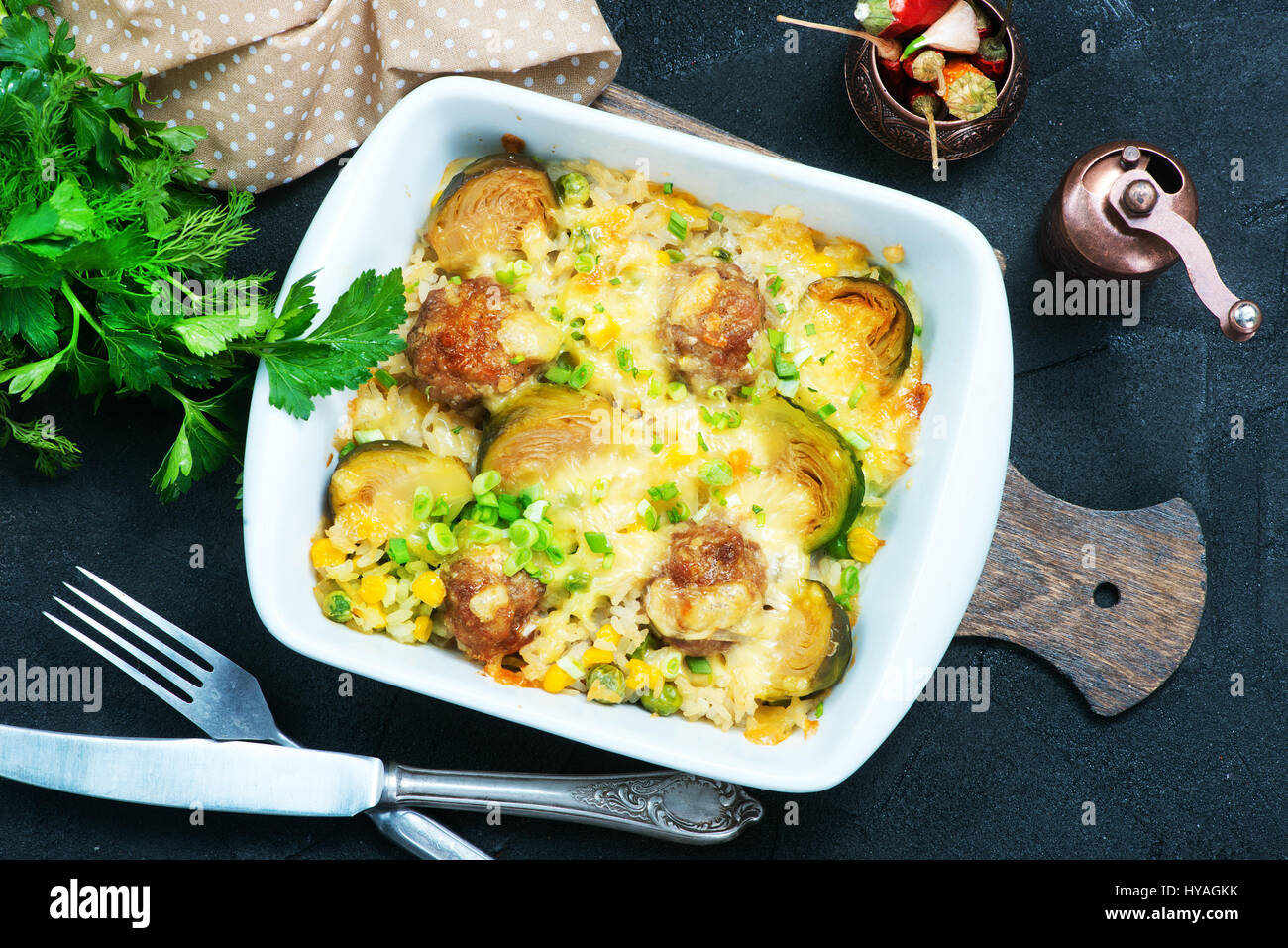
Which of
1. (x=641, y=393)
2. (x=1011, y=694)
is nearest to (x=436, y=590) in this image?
(x=641, y=393)

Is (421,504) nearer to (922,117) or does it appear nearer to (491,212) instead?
(491,212)

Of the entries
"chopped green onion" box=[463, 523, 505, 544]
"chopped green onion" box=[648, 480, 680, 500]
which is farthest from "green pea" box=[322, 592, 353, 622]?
"chopped green onion" box=[648, 480, 680, 500]

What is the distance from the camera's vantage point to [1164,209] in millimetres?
3121

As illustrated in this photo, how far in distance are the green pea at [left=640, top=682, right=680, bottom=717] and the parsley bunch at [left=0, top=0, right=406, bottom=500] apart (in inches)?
48.8

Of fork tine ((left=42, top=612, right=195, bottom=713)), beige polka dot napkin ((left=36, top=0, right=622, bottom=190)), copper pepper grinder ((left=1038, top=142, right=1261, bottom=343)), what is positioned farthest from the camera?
fork tine ((left=42, top=612, right=195, bottom=713))

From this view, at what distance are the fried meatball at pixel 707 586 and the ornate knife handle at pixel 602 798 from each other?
0.87 metres

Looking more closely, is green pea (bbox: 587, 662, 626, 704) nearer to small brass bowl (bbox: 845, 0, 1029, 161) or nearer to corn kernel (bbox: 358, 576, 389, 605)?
corn kernel (bbox: 358, 576, 389, 605)

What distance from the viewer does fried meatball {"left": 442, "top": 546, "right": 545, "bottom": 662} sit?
2.72 metres

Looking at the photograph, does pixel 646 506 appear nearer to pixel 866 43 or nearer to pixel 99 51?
pixel 866 43

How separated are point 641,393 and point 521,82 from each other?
124 cm

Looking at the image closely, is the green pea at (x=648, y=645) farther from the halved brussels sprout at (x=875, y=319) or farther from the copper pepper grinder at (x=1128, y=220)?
the copper pepper grinder at (x=1128, y=220)

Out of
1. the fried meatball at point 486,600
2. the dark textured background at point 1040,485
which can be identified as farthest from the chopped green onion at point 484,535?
the dark textured background at point 1040,485

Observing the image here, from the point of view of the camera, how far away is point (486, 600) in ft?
8.89

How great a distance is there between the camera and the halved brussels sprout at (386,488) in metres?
2.78
